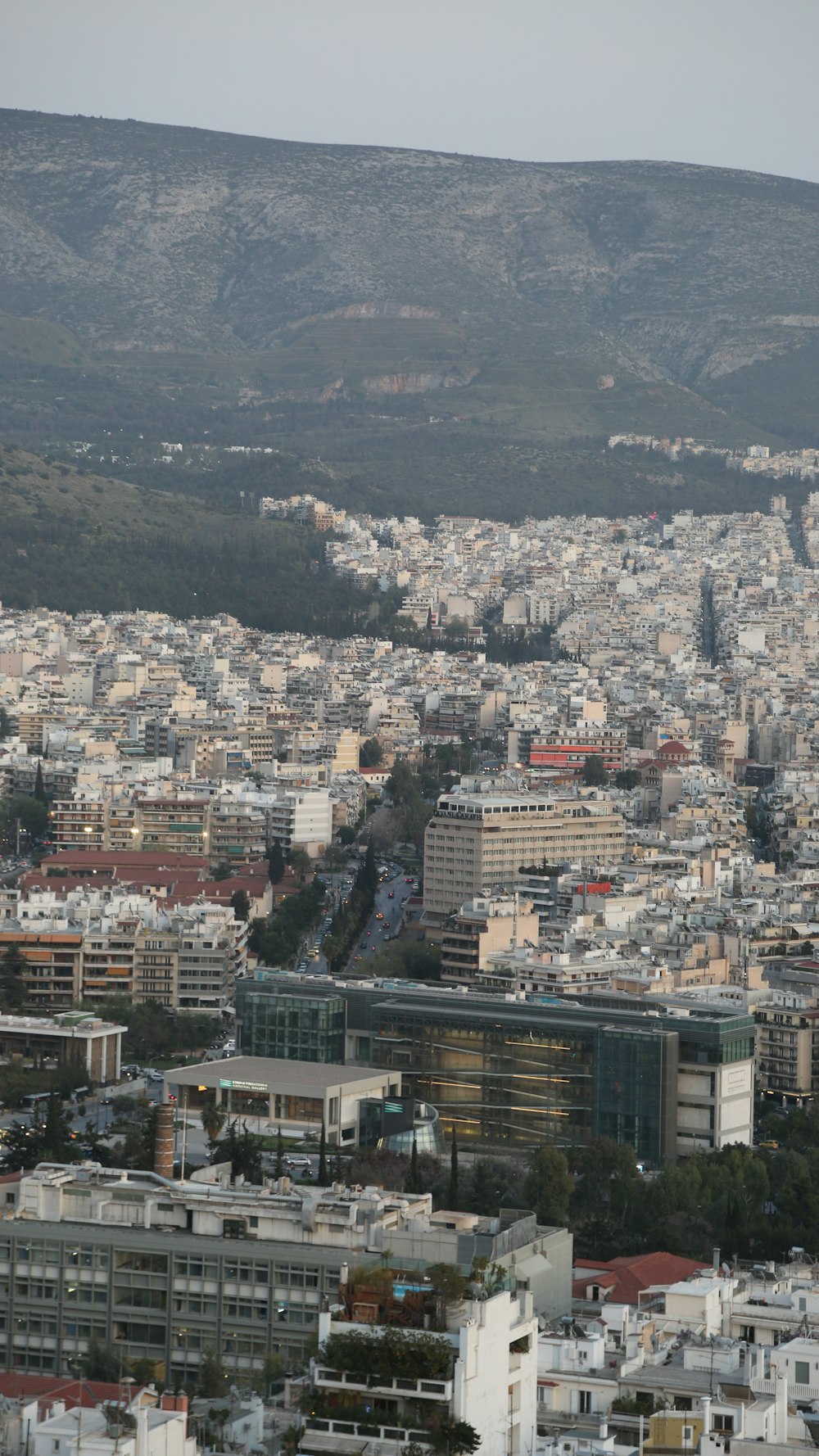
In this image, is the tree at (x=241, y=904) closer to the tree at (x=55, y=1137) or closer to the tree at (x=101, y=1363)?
the tree at (x=55, y=1137)

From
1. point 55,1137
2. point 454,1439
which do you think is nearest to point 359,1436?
point 454,1439

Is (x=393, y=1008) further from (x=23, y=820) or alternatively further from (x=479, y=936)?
(x=23, y=820)

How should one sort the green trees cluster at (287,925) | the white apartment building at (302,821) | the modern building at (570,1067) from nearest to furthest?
the modern building at (570,1067)
the green trees cluster at (287,925)
the white apartment building at (302,821)

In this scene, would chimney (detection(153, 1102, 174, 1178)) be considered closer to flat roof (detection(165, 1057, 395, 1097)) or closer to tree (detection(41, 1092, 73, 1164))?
tree (detection(41, 1092, 73, 1164))

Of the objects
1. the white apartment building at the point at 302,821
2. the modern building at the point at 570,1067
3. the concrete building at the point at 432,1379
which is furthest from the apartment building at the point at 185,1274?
the white apartment building at the point at 302,821

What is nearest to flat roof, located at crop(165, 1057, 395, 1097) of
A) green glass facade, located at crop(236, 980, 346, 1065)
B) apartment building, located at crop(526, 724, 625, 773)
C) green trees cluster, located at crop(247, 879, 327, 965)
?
green glass facade, located at crop(236, 980, 346, 1065)

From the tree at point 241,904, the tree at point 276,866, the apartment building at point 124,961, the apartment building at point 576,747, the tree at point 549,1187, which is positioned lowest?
the tree at point 549,1187
